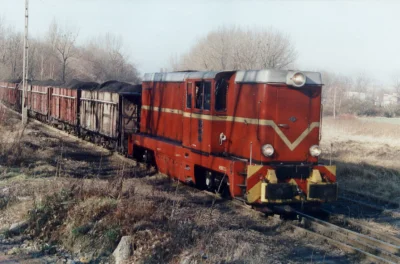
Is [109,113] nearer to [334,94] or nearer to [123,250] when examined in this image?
[123,250]

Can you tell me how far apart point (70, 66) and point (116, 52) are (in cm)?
862

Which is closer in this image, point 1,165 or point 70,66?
point 1,165

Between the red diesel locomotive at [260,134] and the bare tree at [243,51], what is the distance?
33.8 metres

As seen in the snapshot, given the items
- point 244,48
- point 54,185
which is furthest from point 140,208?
point 244,48

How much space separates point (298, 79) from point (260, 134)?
1.40 meters

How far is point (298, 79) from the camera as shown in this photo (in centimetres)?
974

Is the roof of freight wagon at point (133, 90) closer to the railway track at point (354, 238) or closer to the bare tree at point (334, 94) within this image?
the railway track at point (354, 238)

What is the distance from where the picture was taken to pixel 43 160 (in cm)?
1496

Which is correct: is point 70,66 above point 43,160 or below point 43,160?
above

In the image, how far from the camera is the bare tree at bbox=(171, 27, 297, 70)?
47.8 m

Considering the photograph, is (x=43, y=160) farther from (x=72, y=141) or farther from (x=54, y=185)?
(x=72, y=141)

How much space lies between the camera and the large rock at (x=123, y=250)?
685cm

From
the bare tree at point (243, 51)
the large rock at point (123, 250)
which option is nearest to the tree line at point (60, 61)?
the bare tree at point (243, 51)

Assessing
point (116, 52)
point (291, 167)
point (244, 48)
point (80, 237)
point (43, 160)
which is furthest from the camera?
point (116, 52)
